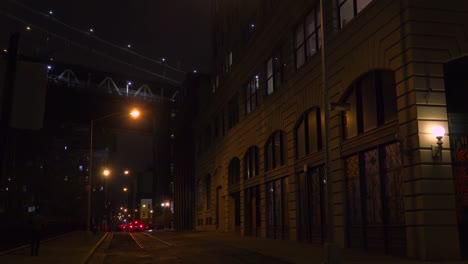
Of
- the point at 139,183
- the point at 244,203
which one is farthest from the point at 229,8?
the point at 139,183

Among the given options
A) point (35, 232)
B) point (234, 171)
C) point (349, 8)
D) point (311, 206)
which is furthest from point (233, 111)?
point (35, 232)

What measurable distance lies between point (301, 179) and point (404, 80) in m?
12.7

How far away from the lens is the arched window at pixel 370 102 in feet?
65.9

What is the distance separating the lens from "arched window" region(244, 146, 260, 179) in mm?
39941

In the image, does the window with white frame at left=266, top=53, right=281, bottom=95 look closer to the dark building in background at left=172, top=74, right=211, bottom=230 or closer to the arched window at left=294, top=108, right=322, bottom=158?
the arched window at left=294, top=108, right=322, bottom=158

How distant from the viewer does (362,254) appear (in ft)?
66.6

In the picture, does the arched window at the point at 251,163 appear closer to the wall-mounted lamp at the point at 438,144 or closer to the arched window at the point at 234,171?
the arched window at the point at 234,171

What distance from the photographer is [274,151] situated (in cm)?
3516

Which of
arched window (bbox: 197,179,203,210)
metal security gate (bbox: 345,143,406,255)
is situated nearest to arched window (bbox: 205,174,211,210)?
arched window (bbox: 197,179,203,210)

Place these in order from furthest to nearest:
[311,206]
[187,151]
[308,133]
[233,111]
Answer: [187,151], [233,111], [308,133], [311,206]

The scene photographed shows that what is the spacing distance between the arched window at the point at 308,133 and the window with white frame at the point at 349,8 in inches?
203

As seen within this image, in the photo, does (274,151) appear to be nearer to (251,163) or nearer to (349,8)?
(251,163)

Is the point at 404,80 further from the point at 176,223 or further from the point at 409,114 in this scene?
the point at 176,223

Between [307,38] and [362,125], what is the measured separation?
861 centimetres
